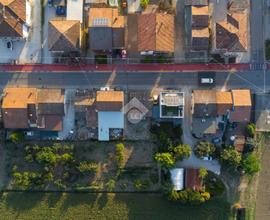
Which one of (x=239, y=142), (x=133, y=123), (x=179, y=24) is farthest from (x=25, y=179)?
(x=179, y=24)

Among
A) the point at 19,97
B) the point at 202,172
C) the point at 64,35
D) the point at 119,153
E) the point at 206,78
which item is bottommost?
the point at 202,172

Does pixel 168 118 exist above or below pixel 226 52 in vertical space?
below

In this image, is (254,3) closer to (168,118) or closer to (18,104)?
(168,118)

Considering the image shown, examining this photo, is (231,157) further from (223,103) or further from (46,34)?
(46,34)

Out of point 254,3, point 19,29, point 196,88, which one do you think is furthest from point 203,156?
point 19,29

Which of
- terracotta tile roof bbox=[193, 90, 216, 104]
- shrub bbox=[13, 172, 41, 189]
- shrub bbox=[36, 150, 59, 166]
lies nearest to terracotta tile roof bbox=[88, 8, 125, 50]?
terracotta tile roof bbox=[193, 90, 216, 104]

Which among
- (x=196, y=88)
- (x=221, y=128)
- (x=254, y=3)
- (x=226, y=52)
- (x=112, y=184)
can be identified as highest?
(x=254, y=3)
